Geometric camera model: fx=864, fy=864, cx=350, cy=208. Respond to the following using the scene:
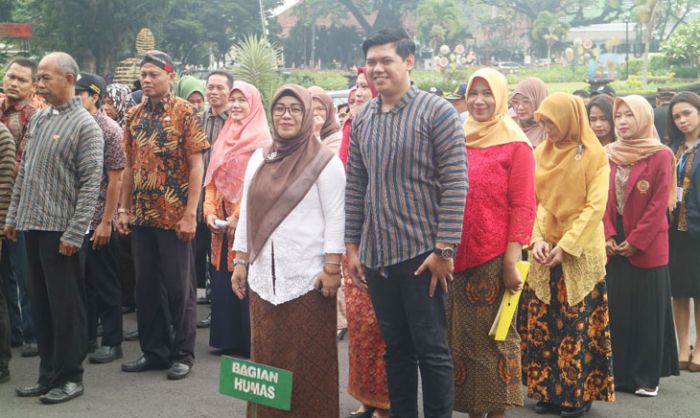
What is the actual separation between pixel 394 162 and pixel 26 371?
135 inches

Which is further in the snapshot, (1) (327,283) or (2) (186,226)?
→ (2) (186,226)

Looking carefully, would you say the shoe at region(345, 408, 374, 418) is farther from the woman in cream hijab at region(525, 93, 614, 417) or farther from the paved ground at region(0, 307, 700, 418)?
the woman in cream hijab at region(525, 93, 614, 417)

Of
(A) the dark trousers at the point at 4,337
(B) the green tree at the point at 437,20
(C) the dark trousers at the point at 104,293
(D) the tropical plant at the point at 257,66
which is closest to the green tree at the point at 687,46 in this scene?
(D) the tropical plant at the point at 257,66

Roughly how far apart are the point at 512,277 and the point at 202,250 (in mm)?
4032

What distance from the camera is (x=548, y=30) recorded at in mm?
60312

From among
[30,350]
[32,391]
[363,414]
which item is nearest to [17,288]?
[30,350]

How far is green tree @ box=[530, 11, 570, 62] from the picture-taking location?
59.9 m

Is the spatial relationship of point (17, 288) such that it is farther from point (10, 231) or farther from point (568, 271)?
point (568, 271)

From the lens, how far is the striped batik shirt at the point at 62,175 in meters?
5.04

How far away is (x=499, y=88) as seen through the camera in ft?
14.8

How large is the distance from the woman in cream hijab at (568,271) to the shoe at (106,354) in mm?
2937

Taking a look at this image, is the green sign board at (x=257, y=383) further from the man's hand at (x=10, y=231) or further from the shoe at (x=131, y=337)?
the shoe at (x=131, y=337)

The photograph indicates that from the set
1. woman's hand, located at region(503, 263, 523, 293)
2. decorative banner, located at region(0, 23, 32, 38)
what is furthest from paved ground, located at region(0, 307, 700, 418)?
decorative banner, located at region(0, 23, 32, 38)

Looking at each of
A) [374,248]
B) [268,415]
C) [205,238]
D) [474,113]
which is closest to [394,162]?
[374,248]
